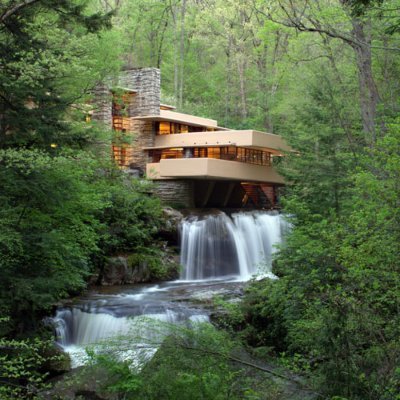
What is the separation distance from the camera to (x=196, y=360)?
6.82 metres

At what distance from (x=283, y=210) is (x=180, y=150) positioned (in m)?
15.7

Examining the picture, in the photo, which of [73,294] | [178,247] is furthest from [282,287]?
[178,247]

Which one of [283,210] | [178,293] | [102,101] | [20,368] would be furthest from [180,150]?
[20,368]

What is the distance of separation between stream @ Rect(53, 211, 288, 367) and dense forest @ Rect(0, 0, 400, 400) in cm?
67

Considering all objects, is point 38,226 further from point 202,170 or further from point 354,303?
point 202,170

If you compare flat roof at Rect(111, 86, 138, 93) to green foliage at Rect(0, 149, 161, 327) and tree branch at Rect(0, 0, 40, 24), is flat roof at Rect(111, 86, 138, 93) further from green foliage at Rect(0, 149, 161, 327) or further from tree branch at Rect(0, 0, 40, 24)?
tree branch at Rect(0, 0, 40, 24)

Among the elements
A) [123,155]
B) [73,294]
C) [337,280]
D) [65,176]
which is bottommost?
[73,294]

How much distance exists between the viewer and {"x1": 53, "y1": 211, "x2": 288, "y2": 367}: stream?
945cm

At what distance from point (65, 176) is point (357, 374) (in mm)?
7818

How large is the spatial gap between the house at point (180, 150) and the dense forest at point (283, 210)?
253cm

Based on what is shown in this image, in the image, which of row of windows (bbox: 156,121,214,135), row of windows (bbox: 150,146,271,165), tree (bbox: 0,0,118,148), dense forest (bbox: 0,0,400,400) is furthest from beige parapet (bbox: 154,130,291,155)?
tree (bbox: 0,0,118,148)

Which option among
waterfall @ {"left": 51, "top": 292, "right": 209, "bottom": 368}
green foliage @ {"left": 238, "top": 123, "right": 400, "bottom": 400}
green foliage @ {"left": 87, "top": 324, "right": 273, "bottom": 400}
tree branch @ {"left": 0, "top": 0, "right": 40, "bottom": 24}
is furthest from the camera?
waterfall @ {"left": 51, "top": 292, "right": 209, "bottom": 368}

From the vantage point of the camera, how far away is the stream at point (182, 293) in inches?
372

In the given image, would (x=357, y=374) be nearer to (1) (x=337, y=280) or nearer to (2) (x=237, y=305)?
(1) (x=337, y=280)
